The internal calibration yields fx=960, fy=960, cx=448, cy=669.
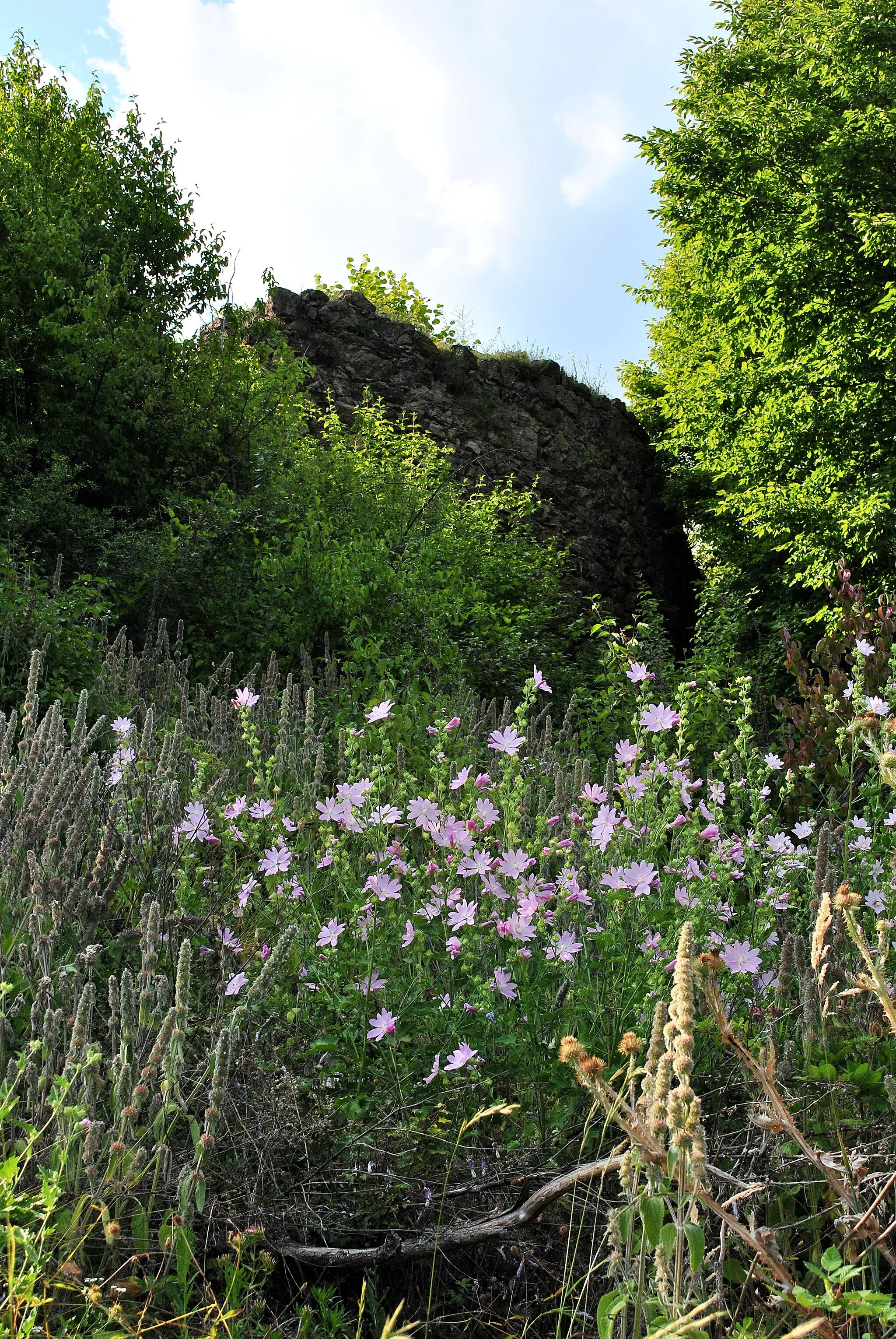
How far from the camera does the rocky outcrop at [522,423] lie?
13.4m

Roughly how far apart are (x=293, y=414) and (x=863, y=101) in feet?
22.9

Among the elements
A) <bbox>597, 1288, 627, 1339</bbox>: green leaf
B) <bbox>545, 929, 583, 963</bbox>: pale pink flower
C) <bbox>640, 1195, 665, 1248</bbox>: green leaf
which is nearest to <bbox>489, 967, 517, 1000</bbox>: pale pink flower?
<bbox>545, 929, 583, 963</bbox>: pale pink flower

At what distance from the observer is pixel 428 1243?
1.71 meters

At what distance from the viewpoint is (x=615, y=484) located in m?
14.9

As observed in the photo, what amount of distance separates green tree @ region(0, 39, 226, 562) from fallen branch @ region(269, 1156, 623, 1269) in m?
6.76

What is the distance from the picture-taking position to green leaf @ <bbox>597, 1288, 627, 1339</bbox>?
46.8 inches

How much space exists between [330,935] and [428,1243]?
70 centimetres

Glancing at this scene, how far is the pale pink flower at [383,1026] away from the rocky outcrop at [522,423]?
11242 mm

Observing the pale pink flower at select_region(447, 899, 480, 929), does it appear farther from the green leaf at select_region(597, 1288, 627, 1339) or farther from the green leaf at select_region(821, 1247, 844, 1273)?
the green leaf at select_region(821, 1247, 844, 1273)

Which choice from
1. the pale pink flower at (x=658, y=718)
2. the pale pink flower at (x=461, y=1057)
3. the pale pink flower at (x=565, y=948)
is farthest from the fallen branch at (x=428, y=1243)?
the pale pink flower at (x=658, y=718)

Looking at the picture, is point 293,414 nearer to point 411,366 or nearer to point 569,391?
point 411,366

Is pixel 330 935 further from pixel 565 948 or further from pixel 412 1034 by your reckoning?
pixel 565 948

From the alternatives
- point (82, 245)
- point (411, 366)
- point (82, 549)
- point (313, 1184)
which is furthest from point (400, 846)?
point (411, 366)

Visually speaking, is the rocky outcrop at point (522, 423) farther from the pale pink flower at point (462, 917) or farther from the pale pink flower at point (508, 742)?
the pale pink flower at point (462, 917)
